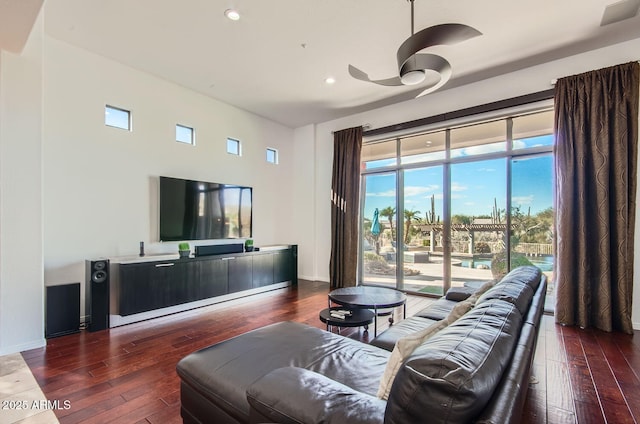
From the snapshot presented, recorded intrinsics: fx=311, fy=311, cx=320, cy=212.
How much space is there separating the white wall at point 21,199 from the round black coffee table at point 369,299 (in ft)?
9.88

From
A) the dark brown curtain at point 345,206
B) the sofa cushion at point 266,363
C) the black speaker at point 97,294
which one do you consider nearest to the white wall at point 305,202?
the dark brown curtain at point 345,206

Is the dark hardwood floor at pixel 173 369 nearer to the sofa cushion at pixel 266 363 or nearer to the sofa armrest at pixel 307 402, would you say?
the sofa cushion at pixel 266 363

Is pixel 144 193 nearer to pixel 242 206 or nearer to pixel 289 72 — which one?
pixel 242 206

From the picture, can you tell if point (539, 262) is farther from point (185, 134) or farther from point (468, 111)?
point (185, 134)

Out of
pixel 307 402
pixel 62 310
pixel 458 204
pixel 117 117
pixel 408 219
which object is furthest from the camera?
pixel 408 219

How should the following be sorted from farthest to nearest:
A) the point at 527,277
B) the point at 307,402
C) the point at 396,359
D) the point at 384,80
→ the point at 384,80 → the point at 527,277 → the point at 396,359 → the point at 307,402

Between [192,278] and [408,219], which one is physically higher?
[408,219]

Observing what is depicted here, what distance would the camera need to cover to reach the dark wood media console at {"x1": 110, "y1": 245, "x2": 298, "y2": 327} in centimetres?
376

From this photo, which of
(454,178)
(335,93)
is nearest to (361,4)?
(335,93)

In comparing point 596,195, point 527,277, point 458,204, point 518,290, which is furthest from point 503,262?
A: point 518,290

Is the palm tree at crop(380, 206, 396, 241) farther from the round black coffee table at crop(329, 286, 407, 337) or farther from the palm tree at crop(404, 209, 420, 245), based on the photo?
the round black coffee table at crop(329, 286, 407, 337)

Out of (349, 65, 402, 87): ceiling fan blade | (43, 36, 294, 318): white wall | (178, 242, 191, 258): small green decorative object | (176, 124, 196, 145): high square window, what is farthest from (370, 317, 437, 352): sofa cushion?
(176, 124, 196, 145): high square window

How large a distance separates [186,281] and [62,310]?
4.38ft

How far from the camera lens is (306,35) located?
3520 mm
